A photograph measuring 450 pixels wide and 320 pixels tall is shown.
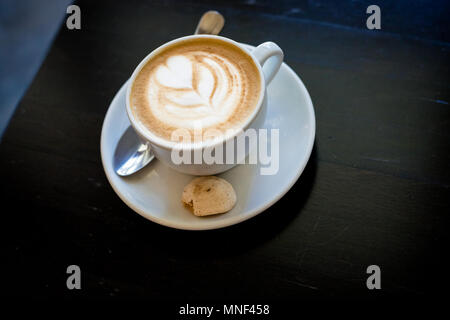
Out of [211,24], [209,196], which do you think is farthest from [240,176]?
[211,24]

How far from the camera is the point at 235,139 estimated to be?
0.77m

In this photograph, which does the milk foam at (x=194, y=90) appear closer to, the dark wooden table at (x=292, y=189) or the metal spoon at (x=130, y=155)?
the metal spoon at (x=130, y=155)

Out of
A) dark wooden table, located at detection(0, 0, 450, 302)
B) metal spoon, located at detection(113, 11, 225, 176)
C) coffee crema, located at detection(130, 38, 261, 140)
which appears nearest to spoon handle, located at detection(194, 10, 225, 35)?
dark wooden table, located at detection(0, 0, 450, 302)

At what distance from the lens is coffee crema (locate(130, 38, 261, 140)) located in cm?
81

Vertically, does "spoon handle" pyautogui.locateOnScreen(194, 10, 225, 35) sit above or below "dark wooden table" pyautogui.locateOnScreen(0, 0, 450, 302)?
above

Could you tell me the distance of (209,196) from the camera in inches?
31.7

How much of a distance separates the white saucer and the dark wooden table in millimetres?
73

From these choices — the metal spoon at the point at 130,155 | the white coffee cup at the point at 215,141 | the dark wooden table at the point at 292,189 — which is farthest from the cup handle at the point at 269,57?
the metal spoon at the point at 130,155

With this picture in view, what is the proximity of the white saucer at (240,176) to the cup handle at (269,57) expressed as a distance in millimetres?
84

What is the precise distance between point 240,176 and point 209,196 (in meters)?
0.10

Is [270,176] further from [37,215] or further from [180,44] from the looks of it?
[37,215]

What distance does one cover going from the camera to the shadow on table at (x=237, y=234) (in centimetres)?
84

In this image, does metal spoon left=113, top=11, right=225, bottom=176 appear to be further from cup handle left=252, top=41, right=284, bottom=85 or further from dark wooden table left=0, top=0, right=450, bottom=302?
cup handle left=252, top=41, right=284, bottom=85
